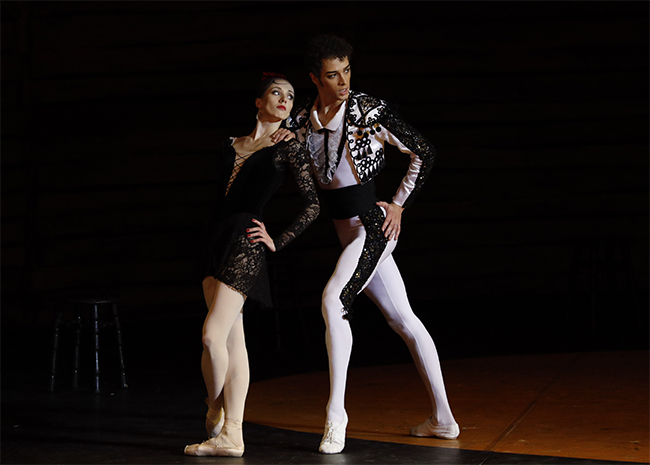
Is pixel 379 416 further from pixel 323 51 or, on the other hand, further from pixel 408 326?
pixel 323 51

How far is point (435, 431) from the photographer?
354 cm

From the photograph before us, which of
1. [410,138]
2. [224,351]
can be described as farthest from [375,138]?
[224,351]

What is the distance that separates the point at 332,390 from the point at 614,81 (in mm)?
5645

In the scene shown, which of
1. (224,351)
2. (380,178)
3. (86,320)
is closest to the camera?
(224,351)

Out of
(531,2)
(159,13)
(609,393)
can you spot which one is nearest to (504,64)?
(531,2)

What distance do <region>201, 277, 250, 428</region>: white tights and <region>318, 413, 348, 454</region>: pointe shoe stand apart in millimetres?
349

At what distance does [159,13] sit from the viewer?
7.21 metres

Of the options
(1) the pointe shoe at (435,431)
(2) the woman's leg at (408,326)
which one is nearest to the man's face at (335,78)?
(2) the woman's leg at (408,326)

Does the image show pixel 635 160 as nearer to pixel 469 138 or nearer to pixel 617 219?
pixel 617 219

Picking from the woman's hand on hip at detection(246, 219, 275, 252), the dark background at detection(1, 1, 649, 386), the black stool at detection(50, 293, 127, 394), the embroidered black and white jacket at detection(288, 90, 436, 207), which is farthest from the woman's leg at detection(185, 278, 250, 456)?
the dark background at detection(1, 1, 649, 386)

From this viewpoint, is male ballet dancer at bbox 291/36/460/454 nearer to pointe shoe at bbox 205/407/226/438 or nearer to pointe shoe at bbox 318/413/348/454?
pointe shoe at bbox 318/413/348/454

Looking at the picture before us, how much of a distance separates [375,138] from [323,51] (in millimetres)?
428

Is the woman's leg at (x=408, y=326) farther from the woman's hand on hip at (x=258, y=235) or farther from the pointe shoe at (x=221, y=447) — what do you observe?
the pointe shoe at (x=221, y=447)

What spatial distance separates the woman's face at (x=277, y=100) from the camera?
338 centimetres
